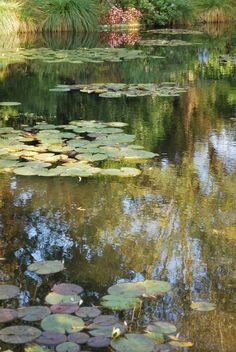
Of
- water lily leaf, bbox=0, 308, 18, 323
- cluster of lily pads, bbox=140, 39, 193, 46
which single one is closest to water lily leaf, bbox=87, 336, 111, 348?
water lily leaf, bbox=0, 308, 18, 323

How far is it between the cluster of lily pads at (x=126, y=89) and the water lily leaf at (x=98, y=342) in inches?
215

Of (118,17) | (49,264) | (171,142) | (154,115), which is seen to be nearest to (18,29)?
(118,17)

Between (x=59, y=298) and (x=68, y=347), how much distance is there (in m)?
0.41

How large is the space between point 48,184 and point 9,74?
229 inches

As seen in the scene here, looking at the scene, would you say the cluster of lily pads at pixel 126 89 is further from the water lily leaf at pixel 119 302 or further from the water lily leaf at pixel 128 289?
the water lily leaf at pixel 119 302

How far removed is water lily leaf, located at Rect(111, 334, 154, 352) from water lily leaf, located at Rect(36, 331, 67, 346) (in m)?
0.19

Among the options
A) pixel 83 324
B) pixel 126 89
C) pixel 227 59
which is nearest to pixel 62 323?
pixel 83 324

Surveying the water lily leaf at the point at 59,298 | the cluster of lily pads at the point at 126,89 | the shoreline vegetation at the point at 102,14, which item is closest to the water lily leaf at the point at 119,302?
the water lily leaf at the point at 59,298

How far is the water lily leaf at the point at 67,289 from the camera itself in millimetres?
2670

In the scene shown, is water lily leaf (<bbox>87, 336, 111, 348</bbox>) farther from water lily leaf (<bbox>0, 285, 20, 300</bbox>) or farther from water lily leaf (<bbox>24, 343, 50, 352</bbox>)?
water lily leaf (<bbox>0, 285, 20, 300</bbox>)

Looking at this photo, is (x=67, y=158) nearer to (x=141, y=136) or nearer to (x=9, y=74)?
(x=141, y=136)

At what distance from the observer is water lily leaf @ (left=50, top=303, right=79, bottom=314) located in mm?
2504

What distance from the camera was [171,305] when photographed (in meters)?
2.64

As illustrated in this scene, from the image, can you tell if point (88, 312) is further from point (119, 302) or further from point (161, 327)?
point (161, 327)
